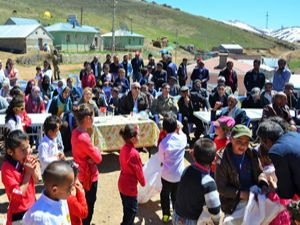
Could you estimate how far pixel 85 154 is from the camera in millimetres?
4227

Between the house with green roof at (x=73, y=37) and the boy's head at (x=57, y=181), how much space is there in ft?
174

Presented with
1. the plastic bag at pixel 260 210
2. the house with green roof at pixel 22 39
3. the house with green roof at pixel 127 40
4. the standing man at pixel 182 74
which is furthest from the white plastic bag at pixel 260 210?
the house with green roof at pixel 127 40

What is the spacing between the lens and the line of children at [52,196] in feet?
8.22

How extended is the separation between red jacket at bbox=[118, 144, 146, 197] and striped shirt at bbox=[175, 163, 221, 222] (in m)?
1.18

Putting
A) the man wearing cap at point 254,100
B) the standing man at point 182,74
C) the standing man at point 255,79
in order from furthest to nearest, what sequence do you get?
1. the standing man at point 182,74
2. the standing man at point 255,79
3. the man wearing cap at point 254,100

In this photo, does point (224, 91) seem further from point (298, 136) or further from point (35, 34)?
point (35, 34)

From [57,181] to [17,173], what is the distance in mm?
981

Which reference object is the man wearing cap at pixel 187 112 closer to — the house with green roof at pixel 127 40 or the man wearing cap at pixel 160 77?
the man wearing cap at pixel 160 77

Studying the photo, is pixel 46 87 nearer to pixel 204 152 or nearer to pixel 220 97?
pixel 220 97

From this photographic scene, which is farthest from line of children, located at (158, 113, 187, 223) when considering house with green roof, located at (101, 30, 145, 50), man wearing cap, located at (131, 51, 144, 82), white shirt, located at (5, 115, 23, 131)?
house with green roof, located at (101, 30, 145, 50)

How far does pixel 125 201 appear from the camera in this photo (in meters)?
4.54

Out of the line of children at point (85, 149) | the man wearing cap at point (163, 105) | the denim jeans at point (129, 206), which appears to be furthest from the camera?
the man wearing cap at point (163, 105)

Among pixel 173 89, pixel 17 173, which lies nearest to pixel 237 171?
pixel 17 173

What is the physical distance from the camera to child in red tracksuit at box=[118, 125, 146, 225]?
436 centimetres
